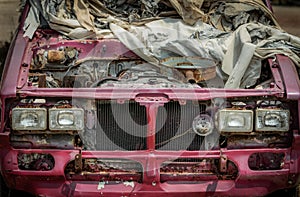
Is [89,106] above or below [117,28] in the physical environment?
below

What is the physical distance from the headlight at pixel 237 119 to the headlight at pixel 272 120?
62 mm

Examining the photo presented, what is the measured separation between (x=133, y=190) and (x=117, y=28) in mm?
1594

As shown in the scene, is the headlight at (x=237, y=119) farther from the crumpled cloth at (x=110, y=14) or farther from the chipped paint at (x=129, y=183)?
the crumpled cloth at (x=110, y=14)

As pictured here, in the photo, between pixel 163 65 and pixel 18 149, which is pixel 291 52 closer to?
pixel 163 65

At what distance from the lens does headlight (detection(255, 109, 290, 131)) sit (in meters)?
4.77

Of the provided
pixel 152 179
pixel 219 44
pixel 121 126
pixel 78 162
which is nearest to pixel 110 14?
pixel 219 44

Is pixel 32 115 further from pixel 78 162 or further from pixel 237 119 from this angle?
pixel 237 119

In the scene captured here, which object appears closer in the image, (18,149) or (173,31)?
(18,149)

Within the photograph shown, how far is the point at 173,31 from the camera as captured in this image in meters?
5.82

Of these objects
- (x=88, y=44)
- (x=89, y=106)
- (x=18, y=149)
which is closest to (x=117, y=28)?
(x=88, y=44)

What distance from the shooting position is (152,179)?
4750 millimetres

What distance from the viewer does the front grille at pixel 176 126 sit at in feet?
15.9

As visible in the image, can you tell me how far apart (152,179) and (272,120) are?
0.96m

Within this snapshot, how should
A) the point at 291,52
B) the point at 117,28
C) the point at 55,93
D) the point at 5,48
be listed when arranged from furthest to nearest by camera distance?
the point at 5,48 → the point at 117,28 → the point at 291,52 → the point at 55,93
